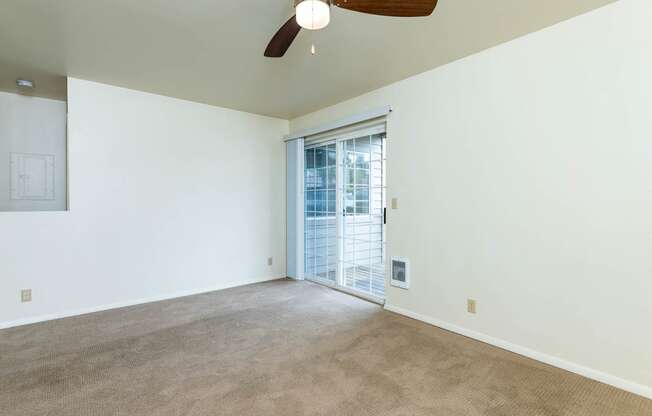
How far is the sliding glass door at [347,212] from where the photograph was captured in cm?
398

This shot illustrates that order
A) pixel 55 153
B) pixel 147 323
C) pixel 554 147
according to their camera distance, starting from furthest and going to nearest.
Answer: pixel 55 153 → pixel 147 323 → pixel 554 147

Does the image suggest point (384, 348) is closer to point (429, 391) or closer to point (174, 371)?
point (429, 391)

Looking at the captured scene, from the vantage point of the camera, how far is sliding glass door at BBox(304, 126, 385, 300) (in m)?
3.98

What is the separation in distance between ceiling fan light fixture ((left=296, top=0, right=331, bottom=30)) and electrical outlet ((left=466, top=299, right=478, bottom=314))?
243cm

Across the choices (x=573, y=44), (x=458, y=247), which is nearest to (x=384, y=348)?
(x=458, y=247)

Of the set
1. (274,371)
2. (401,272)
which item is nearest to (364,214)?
(401,272)

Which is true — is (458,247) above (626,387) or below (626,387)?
above

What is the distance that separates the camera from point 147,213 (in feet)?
12.5

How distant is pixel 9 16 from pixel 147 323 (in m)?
2.60

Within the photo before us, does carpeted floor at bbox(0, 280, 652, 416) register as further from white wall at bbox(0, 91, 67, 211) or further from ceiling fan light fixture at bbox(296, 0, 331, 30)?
ceiling fan light fixture at bbox(296, 0, 331, 30)

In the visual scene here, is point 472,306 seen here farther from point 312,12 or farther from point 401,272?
point 312,12

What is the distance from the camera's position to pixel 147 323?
3158 mm

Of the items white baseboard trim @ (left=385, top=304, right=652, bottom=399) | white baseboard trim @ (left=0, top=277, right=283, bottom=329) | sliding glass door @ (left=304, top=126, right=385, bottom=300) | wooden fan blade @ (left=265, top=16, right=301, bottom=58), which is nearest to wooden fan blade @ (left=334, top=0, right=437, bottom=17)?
wooden fan blade @ (left=265, top=16, right=301, bottom=58)

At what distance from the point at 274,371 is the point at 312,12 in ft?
7.17
